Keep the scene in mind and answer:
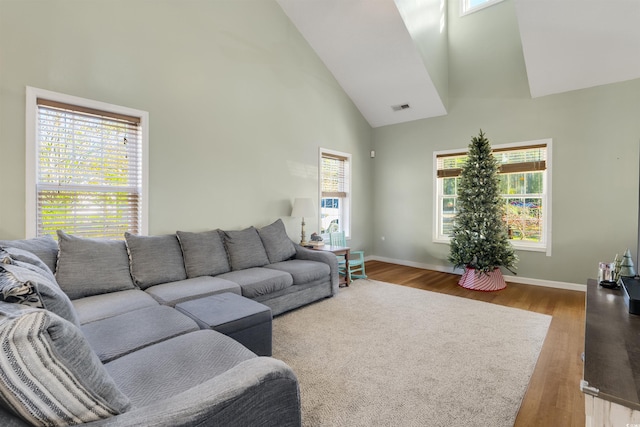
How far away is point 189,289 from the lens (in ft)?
9.00

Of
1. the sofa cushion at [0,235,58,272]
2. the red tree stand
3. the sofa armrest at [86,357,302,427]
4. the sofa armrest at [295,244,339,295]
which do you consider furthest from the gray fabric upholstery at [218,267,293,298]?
the red tree stand

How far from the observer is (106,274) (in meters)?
2.63

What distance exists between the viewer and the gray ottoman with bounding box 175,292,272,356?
2109 mm

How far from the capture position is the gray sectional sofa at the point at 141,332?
0.75 meters

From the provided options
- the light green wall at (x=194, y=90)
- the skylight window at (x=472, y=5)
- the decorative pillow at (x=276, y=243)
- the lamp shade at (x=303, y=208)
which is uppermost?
the skylight window at (x=472, y=5)

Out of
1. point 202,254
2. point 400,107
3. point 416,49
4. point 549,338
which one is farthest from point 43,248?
point 400,107

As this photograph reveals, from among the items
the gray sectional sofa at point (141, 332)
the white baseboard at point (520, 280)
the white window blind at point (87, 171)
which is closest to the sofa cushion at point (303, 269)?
the gray sectional sofa at point (141, 332)

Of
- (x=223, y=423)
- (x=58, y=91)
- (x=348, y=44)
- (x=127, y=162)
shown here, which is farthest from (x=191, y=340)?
(x=348, y=44)

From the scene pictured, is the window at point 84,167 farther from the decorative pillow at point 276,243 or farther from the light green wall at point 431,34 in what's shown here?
the light green wall at point 431,34

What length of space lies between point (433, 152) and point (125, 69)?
474cm

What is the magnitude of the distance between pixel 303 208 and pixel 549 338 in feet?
10.3

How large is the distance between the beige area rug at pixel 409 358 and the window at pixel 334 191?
204cm

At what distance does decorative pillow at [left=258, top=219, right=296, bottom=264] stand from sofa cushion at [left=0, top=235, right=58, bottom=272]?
6.77 feet

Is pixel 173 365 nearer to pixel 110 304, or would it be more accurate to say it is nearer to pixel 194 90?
pixel 110 304
